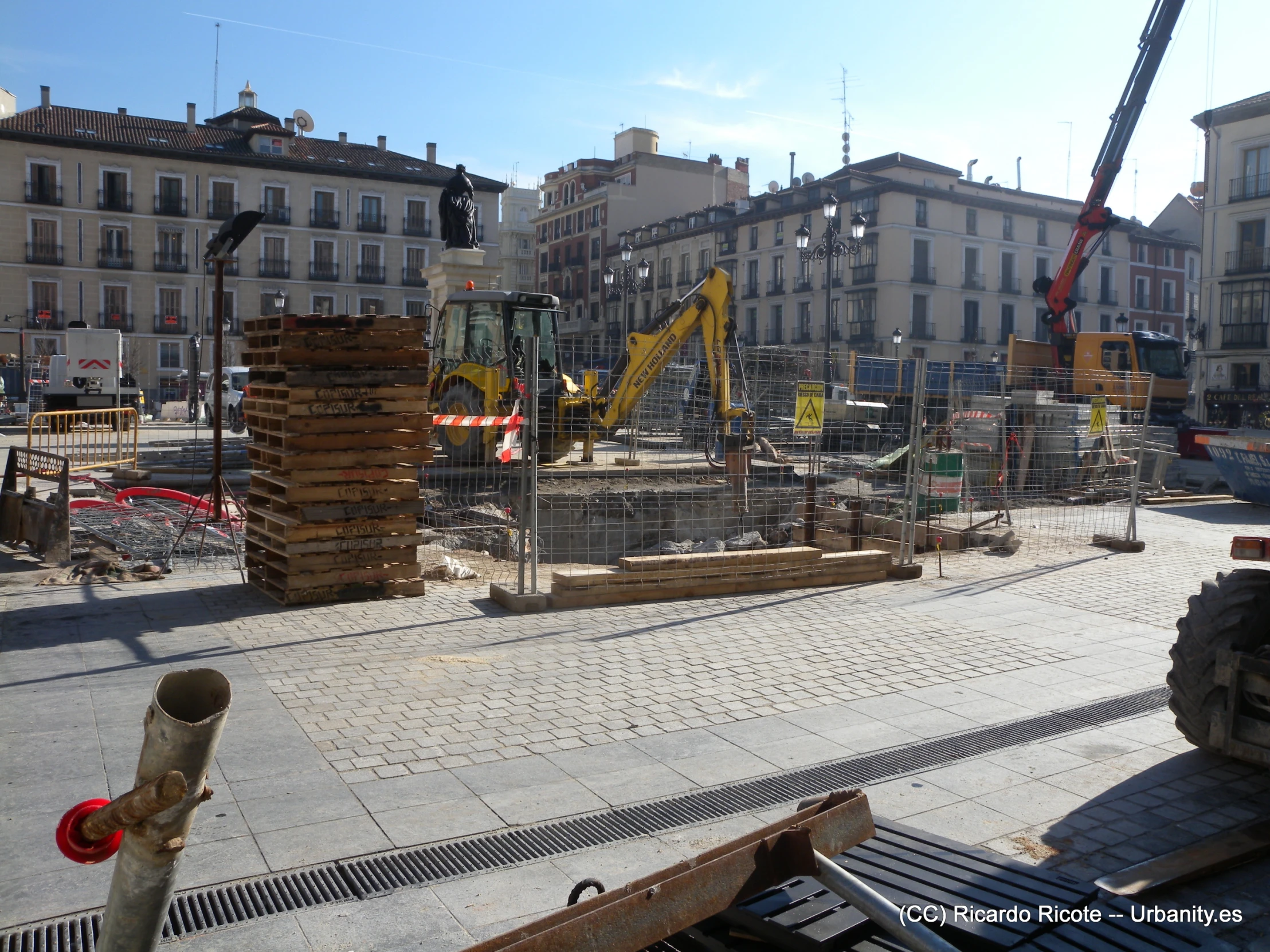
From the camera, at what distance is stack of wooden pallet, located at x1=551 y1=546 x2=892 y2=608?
8.56 metres

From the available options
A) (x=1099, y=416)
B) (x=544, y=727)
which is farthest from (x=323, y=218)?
(x=544, y=727)

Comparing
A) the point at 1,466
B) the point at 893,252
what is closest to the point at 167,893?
the point at 1,466

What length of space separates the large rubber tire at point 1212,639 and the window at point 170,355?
2305 inches

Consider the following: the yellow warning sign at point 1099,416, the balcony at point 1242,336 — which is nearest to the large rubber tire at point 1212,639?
the yellow warning sign at point 1099,416

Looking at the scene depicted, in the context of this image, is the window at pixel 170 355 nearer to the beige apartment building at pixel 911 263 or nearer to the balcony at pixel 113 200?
the balcony at pixel 113 200

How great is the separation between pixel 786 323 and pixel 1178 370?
30.8m

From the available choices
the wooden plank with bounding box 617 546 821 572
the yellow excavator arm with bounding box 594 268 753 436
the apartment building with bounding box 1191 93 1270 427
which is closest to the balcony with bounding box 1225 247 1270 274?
the apartment building with bounding box 1191 93 1270 427

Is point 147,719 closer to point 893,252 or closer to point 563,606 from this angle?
point 563,606

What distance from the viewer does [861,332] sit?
181 ft

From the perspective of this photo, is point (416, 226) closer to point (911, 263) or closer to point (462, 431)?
point (911, 263)

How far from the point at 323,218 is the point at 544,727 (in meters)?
58.9

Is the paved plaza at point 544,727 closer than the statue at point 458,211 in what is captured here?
Yes

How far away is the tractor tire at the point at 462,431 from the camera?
16.4 meters

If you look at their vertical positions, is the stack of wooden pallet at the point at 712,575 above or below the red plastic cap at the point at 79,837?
below
